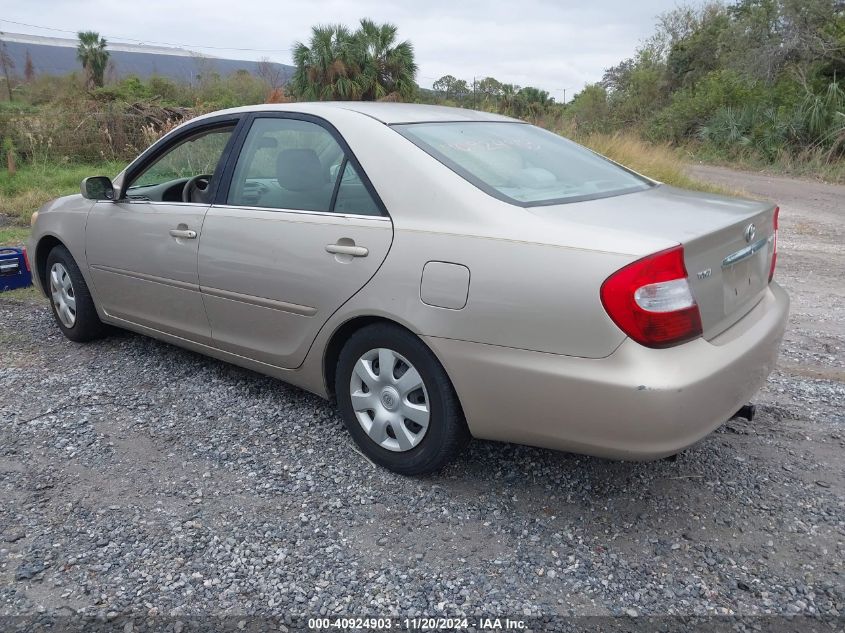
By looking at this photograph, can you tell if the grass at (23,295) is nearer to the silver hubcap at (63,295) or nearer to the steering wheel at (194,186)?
the silver hubcap at (63,295)

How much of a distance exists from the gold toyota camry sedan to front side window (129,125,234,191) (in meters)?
0.05

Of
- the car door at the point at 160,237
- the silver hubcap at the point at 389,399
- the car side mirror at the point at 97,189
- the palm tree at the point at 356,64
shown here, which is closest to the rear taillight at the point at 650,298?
the silver hubcap at the point at 389,399

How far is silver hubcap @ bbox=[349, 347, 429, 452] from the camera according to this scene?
3004mm

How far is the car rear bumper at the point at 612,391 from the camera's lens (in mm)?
2418

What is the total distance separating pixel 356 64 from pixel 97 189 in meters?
21.0

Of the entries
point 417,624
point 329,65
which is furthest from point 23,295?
point 329,65

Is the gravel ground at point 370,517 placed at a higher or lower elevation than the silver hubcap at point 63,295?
lower

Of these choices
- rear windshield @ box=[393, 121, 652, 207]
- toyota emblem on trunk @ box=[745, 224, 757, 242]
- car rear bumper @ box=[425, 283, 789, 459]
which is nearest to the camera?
car rear bumper @ box=[425, 283, 789, 459]

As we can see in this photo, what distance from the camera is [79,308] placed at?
480cm

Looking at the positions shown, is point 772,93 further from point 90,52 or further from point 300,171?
point 90,52

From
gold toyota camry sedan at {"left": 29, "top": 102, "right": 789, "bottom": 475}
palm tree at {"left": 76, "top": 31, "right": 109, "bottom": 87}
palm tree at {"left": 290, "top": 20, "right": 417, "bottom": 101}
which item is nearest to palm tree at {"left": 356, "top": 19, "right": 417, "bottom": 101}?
palm tree at {"left": 290, "top": 20, "right": 417, "bottom": 101}

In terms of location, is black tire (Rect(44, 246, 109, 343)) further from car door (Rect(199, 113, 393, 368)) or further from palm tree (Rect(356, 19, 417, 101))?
palm tree (Rect(356, 19, 417, 101))

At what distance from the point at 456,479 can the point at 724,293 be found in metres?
1.35

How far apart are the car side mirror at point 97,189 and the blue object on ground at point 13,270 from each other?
2.43 meters
